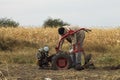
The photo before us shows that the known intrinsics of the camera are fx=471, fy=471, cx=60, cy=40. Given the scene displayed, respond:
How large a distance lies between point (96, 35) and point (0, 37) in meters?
9.71

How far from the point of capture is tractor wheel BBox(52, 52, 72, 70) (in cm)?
1609

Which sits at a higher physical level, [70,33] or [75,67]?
[70,33]

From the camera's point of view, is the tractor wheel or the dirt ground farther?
the tractor wheel

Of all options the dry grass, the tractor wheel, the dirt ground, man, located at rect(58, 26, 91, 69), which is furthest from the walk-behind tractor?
the dirt ground

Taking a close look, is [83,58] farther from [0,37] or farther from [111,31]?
[111,31]

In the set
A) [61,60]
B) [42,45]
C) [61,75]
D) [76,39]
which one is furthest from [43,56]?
[42,45]

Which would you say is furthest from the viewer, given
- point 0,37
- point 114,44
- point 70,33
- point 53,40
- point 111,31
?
point 111,31

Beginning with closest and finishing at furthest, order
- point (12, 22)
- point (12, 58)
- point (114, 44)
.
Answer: point (12, 58) < point (114, 44) < point (12, 22)

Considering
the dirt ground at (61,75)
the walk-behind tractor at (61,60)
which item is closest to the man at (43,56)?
the walk-behind tractor at (61,60)

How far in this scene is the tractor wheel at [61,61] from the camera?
1609 cm

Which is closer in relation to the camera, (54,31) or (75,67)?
(75,67)

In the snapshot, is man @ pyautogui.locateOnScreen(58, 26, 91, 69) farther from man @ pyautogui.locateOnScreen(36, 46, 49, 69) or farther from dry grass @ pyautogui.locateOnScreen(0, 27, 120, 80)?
man @ pyautogui.locateOnScreen(36, 46, 49, 69)

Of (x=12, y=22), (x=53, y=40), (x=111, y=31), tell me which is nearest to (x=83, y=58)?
(x=53, y=40)

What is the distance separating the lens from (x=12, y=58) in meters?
21.6
